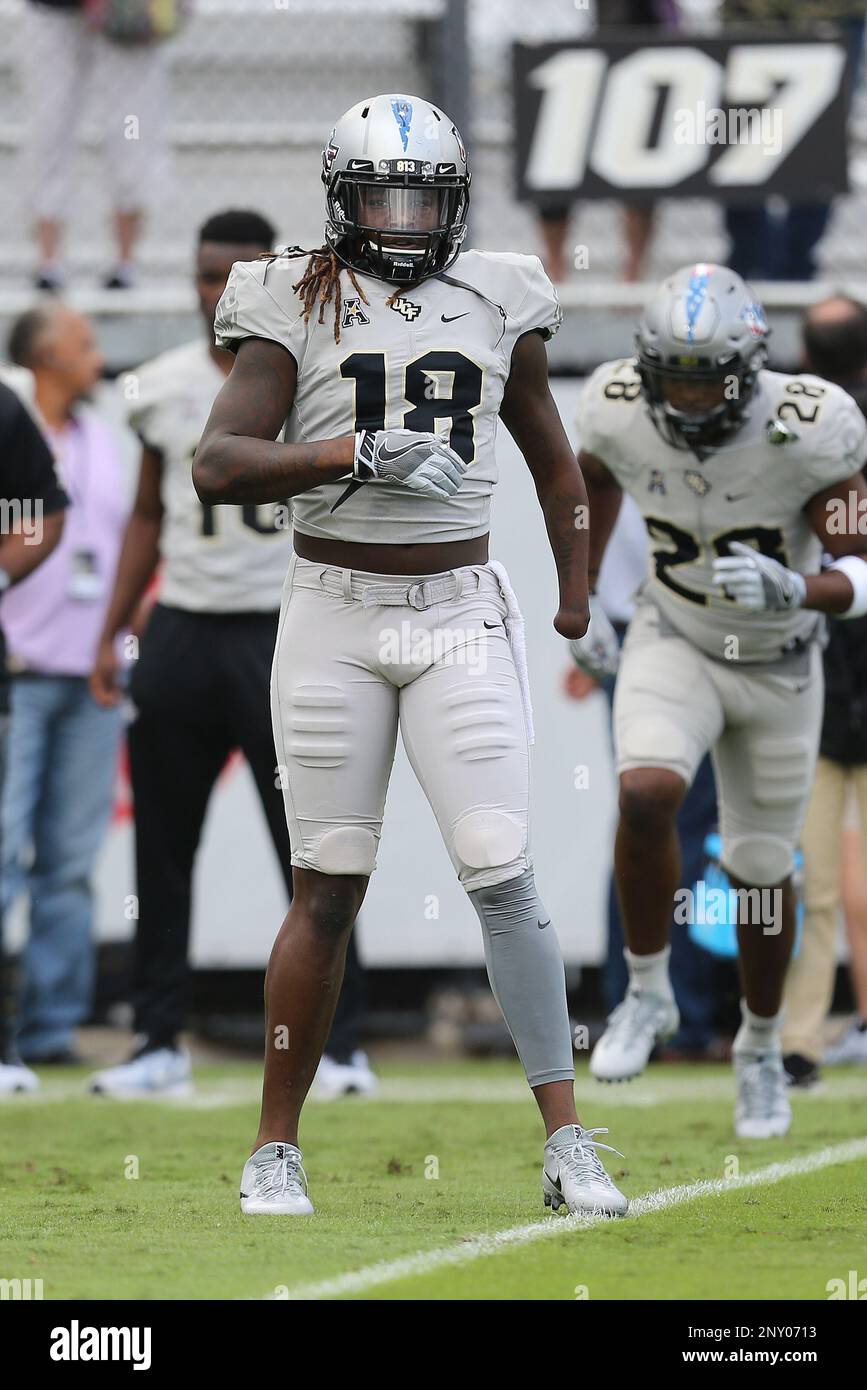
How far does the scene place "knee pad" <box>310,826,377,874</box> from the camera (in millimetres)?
4297

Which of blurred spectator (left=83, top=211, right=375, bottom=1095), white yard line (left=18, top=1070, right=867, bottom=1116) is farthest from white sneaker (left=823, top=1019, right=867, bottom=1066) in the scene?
blurred spectator (left=83, top=211, right=375, bottom=1095)

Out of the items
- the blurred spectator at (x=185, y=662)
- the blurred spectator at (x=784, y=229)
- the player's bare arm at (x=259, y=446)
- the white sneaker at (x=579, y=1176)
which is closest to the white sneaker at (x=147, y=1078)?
the blurred spectator at (x=185, y=662)

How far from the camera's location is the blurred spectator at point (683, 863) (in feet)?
23.9

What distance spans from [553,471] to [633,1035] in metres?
1.59

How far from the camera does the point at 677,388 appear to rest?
5367 mm

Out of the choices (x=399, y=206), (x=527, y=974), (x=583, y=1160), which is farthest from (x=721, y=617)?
(x=583, y=1160)

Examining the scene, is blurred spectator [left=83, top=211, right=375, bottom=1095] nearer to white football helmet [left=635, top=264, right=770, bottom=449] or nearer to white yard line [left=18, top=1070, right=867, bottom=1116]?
white yard line [left=18, top=1070, right=867, bottom=1116]

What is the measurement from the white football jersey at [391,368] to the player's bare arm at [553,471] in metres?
0.11

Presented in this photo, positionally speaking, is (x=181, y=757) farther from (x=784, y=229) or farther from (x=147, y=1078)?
(x=784, y=229)

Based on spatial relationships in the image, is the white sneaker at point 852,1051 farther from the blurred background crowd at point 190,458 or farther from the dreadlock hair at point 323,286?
the dreadlock hair at point 323,286

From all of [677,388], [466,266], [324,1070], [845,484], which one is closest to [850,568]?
[845,484]

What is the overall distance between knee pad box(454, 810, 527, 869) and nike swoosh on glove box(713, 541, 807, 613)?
1.12m

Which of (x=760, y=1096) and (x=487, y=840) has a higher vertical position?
(x=487, y=840)

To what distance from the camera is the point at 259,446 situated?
13.4 ft
